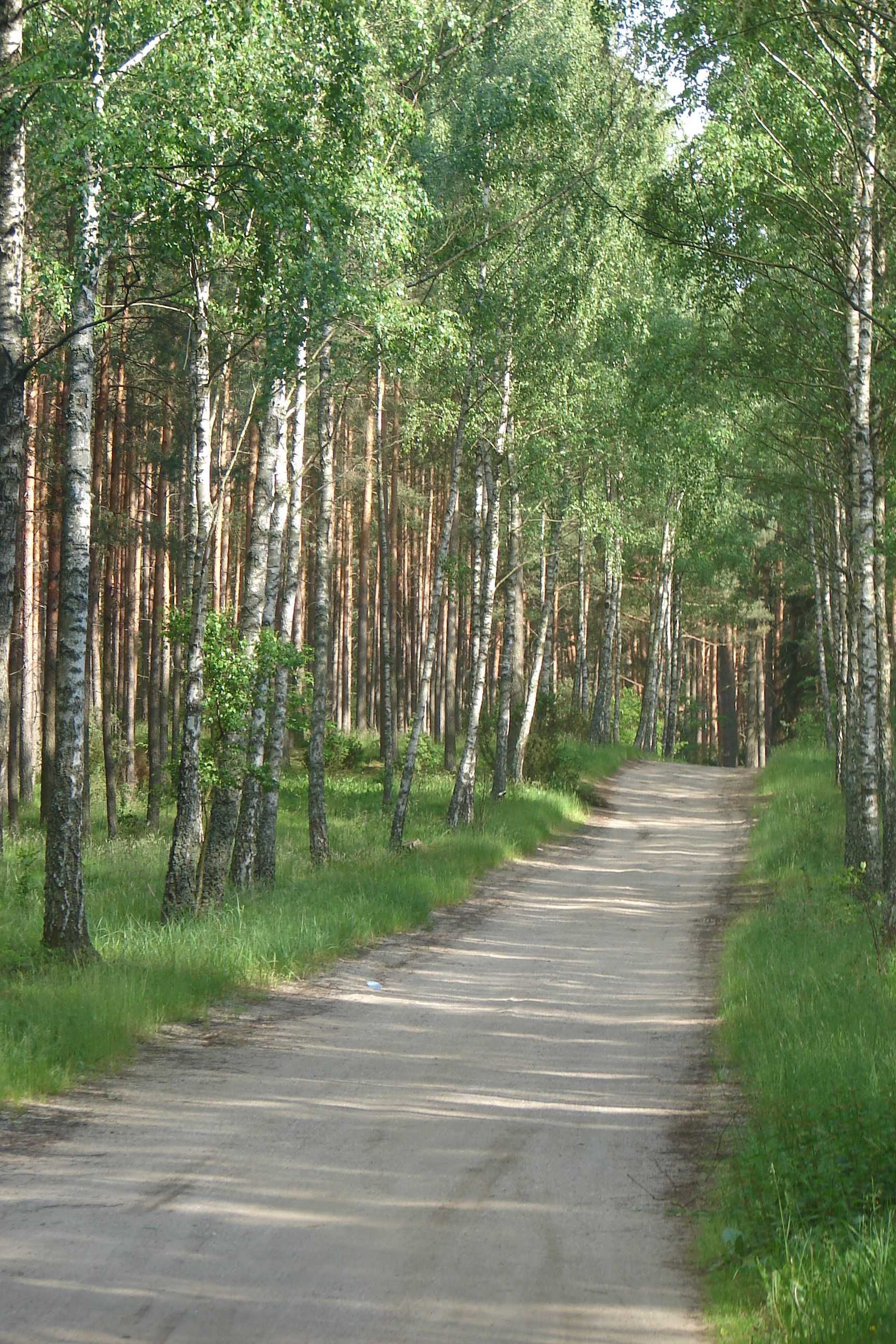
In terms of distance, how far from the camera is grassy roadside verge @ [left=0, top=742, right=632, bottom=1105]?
8.56 m

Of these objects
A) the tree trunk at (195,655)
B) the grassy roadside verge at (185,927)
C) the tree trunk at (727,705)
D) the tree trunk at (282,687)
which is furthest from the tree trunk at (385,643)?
the tree trunk at (727,705)

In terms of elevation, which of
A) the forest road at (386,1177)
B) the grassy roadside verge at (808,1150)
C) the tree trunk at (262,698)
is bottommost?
the forest road at (386,1177)

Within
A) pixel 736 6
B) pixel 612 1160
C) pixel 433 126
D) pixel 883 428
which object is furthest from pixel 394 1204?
pixel 433 126

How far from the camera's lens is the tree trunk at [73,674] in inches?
422

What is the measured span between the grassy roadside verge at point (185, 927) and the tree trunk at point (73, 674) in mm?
449

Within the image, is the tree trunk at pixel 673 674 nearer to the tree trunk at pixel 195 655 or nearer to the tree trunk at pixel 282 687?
the tree trunk at pixel 282 687

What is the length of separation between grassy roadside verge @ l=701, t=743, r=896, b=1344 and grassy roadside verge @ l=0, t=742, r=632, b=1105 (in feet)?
13.8

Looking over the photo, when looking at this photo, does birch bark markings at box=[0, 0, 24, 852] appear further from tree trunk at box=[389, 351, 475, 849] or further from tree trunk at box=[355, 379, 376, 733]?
tree trunk at box=[355, 379, 376, 733]

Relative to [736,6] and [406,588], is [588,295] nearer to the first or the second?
[736,6]

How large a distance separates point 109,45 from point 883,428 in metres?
12.0

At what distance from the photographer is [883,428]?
18.0 meters

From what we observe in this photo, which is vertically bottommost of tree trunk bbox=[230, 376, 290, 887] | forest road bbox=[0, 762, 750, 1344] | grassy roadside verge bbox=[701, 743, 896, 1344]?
forest road bbox=[0, 762, 750, 1344]

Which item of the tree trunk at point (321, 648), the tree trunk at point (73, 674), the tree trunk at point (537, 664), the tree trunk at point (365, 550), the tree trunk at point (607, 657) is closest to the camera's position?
the tree trunk at point (73, 674)

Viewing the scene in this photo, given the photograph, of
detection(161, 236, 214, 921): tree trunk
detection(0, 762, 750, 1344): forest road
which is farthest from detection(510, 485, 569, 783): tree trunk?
detection(0, 762, 750, 1344): forest road
